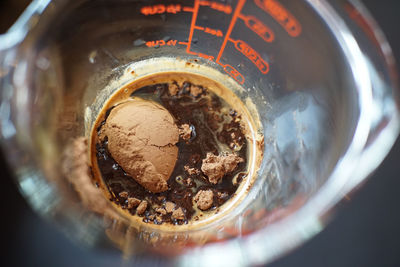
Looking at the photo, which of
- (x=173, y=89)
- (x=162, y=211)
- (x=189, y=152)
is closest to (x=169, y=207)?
(x=162, y=211)

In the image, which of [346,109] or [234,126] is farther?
[234,126]

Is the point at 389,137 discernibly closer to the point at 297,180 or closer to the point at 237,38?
the point at 297,180

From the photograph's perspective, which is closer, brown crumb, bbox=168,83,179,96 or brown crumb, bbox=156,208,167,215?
brown crumb, bbox=156,208,167,215

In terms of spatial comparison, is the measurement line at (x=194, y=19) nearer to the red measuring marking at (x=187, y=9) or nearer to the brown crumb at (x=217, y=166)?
Result: the red measuring marking at (x=187, y=9)

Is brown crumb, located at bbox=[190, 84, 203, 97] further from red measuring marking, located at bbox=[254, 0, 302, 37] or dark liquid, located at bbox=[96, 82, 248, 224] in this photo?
red measuring marking, located at bbox=[254, 0, 302, 37]

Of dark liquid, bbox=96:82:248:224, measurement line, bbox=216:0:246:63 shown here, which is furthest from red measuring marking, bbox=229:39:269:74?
dark liquid, bbox=96:82:248:224

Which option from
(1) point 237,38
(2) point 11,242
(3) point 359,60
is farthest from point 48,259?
(3) point 359,60
